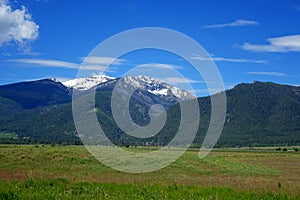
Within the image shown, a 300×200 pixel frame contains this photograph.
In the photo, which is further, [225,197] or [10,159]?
[10,159]

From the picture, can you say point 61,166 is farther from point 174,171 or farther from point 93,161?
point 174,171

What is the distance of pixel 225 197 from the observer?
19531mm

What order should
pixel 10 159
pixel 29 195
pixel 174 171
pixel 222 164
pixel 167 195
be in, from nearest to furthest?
pixel 29 195 < pixel 167 195 < pixel 174 171 < pixel 10 159 < pixel 222 164

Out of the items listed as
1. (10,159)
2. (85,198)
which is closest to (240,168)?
(10,159)

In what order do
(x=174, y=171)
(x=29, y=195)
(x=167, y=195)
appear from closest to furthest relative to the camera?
(x=29, y=195), (x=167, y=195), (x=174, y=171)

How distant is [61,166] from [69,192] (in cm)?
2641

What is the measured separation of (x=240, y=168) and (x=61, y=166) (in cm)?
2032

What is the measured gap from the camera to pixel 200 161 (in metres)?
53.5

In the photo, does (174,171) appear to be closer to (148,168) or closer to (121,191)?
(148,168)

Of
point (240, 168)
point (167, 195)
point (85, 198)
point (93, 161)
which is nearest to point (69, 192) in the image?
point (85, 198)

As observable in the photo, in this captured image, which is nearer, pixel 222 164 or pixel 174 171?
pixel 174 171

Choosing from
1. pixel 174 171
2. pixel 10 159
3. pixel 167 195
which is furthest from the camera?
pixel 10 159

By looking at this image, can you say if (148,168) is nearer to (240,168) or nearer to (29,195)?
(240,168)

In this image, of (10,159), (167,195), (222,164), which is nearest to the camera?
(167,195)
